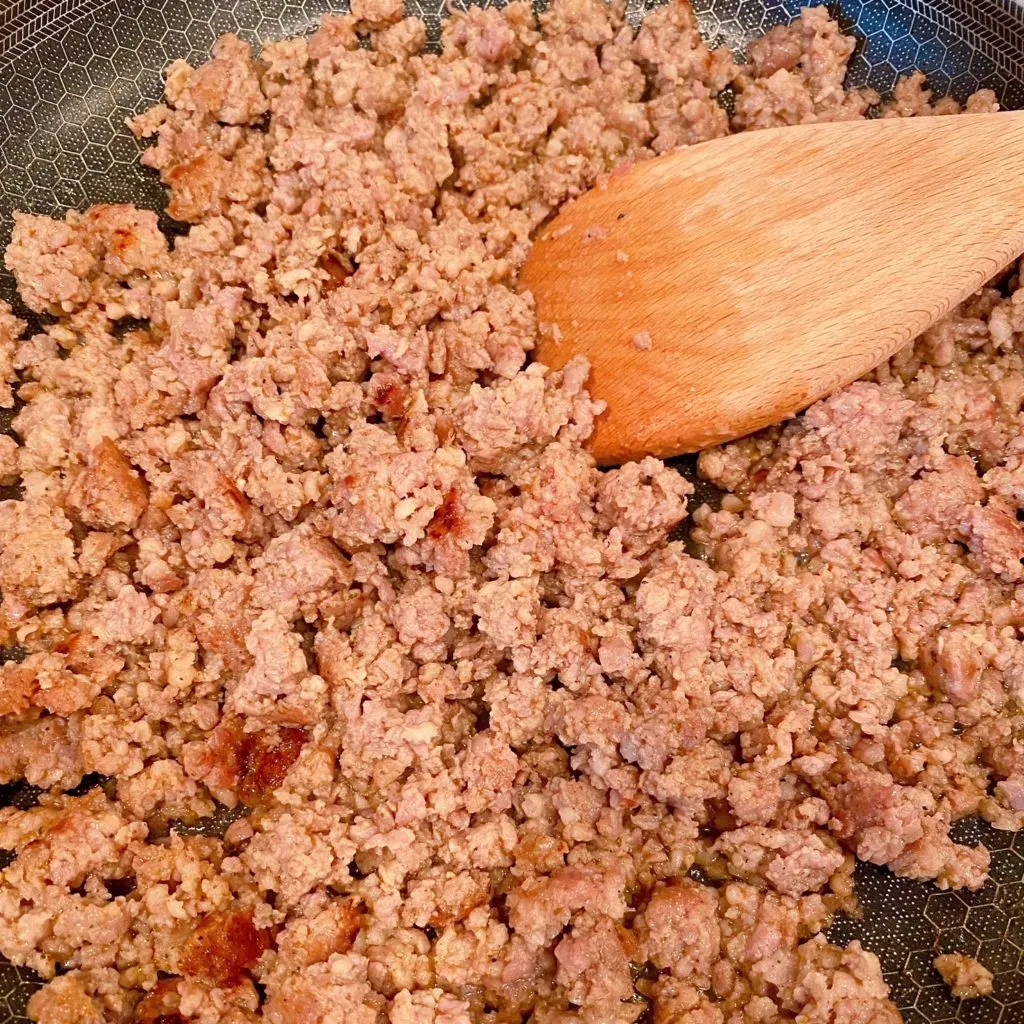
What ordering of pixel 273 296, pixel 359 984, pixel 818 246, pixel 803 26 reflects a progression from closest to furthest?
pixel 359 984 → pixel 818 246 → pixel 273 296 → pixel 803 26

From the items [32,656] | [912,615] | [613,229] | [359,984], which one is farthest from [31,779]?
[912,615]

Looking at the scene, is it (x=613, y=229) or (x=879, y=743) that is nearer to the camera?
(x=879, y=743)

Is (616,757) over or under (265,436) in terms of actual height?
under

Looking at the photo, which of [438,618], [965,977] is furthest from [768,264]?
[965,977]

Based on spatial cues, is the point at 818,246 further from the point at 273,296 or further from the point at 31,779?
the point at 31,779

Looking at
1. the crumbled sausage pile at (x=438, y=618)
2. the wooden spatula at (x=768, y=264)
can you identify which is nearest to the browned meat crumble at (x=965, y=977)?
the crumbled sausage pile at (x=438, y=618)

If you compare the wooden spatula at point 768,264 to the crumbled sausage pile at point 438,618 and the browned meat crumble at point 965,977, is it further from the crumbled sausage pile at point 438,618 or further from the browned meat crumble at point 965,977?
the browned meat crumble at point 965,977

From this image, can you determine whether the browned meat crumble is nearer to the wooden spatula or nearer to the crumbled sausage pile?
the crumbled sausage pile
